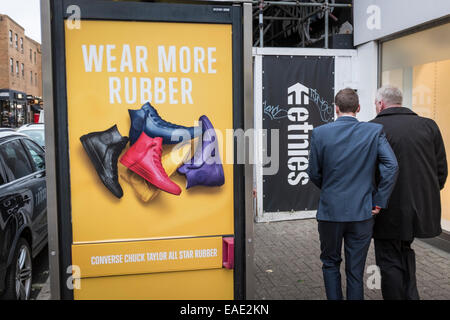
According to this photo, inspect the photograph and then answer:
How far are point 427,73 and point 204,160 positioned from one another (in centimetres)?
493

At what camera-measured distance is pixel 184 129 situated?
8.45 ft

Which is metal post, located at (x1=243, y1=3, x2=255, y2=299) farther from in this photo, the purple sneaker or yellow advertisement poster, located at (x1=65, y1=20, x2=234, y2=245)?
the purple sneaker

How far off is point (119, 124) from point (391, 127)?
234 cm

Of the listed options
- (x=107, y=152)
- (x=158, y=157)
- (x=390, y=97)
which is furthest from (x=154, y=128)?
(x=390, y=97)

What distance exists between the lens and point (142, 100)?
253cm

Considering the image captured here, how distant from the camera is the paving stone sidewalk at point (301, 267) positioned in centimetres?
446

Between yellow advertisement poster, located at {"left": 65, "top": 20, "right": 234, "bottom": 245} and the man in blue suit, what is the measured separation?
3.55 feet

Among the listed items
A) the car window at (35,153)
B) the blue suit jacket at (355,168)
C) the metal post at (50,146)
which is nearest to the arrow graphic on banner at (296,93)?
the blue suit jacket at (355,168)

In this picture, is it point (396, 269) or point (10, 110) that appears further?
point (10, 110)

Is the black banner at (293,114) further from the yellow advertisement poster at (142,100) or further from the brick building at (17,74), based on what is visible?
the brick building at (17,74)

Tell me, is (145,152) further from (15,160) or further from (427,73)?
(427,73)

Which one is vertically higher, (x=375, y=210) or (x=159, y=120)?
(x=159, y=120)

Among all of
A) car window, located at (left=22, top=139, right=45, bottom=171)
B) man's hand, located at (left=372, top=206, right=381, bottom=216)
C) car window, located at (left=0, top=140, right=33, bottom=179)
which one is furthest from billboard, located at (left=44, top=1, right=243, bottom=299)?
car window, located at (left=22, top=139, right=45, bottom=171)

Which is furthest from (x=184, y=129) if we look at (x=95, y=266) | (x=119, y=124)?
(x=95, y=266)
